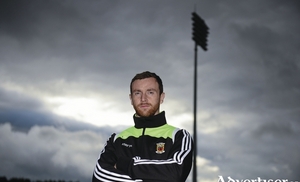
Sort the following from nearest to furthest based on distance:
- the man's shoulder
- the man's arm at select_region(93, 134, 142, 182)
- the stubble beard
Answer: the man's arm at select_region(93, 134, 142, 182) < the stubble beard < the man's shoulder

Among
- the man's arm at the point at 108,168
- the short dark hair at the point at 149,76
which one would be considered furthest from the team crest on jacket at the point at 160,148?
the short dark hair at the point at 149,76

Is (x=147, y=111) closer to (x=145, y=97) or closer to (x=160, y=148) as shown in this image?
(x=145, y=97)

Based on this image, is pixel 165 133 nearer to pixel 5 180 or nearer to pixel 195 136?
pixel 195 136

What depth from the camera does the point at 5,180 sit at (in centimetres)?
1912

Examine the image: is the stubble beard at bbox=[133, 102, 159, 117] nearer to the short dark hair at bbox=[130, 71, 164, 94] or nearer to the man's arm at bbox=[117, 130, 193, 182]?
the short dark hair at bbox=[130, 71, 164, 94]

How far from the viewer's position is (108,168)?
262cm

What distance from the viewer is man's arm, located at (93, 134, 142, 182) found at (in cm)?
253

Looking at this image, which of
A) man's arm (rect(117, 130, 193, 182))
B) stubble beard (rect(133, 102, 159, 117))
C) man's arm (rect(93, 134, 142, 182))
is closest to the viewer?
man's arm (rect(117, 130, 193, 182))

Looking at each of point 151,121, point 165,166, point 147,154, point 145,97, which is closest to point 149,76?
point 145,97

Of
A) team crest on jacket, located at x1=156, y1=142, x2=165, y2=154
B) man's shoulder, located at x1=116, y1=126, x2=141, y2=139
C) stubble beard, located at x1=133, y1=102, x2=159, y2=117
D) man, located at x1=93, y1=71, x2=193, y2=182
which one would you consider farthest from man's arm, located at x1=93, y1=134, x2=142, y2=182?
stubble beard, located at x1=133, y1=102, x2=159, y2=117

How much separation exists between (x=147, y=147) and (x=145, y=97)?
398 mm

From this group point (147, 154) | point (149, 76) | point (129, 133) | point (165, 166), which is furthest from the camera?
point (129, 133)

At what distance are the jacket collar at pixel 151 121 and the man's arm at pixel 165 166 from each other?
0.82 ft

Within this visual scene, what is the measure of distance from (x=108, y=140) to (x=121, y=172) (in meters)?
0.45
